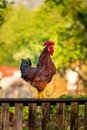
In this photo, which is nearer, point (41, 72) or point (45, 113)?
point (45, 113)

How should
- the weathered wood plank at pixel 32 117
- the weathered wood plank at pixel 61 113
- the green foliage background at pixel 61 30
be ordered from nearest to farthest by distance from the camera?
1. the weathered wood plank at pixel 32 117
2. the weathered wood plank at pixel 61 113
3. the green foliage background at pixel 61 30

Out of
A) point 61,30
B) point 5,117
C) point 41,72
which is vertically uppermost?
point 61,30

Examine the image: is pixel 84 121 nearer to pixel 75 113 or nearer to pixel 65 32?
pixel 75 113

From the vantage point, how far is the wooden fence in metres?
9.03

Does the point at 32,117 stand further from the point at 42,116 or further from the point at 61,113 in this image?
the point at 61,113

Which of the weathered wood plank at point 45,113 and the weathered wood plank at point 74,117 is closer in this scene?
the weathered wood plank at point 45,113

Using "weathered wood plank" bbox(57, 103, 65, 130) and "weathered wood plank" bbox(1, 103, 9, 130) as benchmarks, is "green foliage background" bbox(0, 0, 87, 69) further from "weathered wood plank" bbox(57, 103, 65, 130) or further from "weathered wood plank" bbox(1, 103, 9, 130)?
"weathered wood plank" bbox(1, 103, 9, 130)

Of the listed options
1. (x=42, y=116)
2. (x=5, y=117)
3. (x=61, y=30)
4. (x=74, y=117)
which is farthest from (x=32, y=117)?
(x=61, y=30)

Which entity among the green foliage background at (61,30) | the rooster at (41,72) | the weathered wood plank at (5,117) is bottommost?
the weathered wood plank at (5,117)

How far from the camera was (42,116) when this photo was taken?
9172mm

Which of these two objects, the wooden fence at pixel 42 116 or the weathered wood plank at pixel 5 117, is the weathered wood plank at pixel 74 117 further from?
the weathered wood plank at pixel 5 117

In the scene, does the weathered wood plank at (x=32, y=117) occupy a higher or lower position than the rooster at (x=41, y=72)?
lower

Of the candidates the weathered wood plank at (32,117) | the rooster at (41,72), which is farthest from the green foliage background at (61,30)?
the weathered wood plank at (32,117)

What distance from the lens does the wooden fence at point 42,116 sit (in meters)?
9.03
